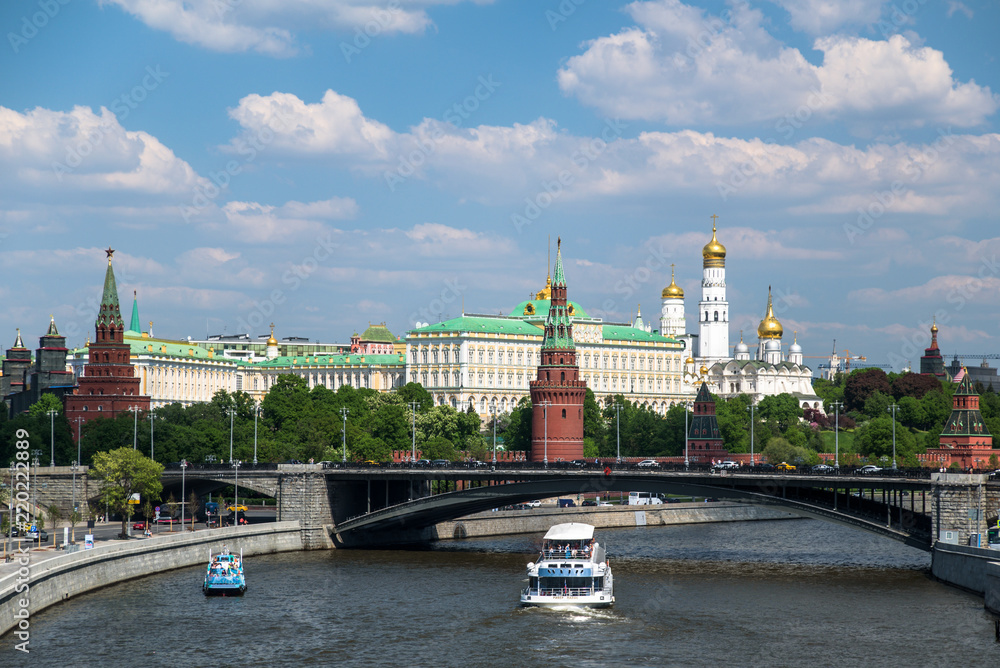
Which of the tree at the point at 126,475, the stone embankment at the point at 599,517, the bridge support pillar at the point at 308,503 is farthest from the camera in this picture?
the stone embankment at the point at 599,517

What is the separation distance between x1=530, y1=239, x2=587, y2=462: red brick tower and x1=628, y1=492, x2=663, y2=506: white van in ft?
43.3

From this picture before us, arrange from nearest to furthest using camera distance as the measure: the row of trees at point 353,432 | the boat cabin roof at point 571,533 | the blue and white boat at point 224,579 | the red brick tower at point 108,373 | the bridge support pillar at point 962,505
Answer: the blue and white boat at point 224,579 → the boat cabin roof at point 571,533 → the bridge support pillar at point 962,505 → the row of trees at point 353,432 → the red brick tower at point 108,373

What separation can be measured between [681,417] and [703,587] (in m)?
95.9

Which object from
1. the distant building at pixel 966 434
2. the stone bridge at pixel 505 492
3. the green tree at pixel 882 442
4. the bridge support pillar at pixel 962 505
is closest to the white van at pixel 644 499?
the stone bridge at pixel 505 492

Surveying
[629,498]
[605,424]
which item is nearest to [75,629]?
[629,498]

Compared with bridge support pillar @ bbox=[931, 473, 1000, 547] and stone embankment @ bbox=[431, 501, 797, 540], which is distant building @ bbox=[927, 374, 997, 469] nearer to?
stone embankment @ bbox=[431, 501, 797, 540]

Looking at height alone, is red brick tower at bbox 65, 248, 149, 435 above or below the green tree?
above

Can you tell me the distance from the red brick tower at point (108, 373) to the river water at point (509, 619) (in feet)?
255

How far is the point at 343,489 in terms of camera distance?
113 m

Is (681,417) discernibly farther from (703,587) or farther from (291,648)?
(291,648)

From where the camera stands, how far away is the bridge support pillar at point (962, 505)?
283ft

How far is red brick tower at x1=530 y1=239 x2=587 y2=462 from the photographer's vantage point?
16112 centimetres

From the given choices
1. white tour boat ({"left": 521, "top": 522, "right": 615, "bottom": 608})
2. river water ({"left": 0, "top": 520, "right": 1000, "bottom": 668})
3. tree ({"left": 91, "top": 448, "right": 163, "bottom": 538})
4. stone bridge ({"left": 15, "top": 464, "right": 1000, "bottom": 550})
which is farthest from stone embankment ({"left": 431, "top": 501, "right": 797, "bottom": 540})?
white tour boat ({"left": 521, "top": 522, "right": 615, "bottom": 608})

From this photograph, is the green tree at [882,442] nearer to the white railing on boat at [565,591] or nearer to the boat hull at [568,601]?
the white railing on boat at [565,591]
